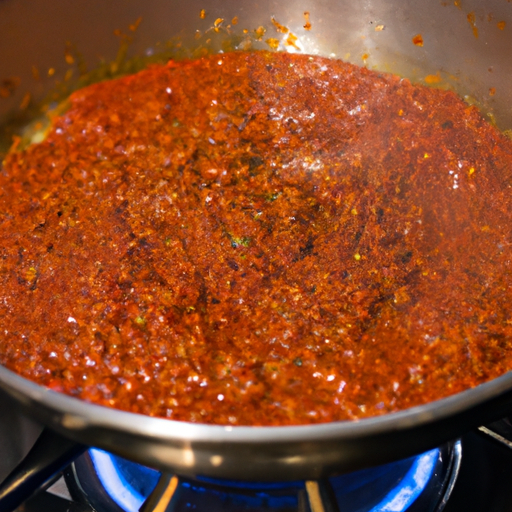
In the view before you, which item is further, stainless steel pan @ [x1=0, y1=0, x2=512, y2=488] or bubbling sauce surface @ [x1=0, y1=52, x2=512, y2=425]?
stainless steel pan @ [x1=0, y1=0, x2=512, y2=488]

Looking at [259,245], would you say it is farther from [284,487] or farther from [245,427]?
[245,427]

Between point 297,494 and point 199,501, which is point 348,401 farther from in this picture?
point 199,501

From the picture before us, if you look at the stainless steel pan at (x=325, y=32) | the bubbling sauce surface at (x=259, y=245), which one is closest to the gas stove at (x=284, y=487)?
the bubbling sauce surface at (x=259, y=245)

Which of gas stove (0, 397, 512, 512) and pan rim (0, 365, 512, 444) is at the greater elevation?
pan rim (0, 365, 512, 444)

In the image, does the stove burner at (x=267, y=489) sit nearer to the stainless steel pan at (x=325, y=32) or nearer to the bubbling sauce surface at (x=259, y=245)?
the bubbling sauce surface at (x=259, y=245)

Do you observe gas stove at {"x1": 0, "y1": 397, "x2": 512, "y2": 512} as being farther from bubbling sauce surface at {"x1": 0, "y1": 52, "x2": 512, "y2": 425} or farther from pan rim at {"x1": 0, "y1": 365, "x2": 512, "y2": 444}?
pan rim at {"x1": 0, "y1": 365, "x2": 512, "y2": 444}

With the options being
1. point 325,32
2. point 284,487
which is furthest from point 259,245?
point 325,32

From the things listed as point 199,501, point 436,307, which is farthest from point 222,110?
point 199,501

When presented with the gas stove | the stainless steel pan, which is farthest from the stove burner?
the stainless steel pan
